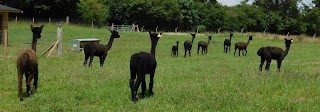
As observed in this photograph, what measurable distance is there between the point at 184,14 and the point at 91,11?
76.0 feet

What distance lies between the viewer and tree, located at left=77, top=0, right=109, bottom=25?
6206 cm

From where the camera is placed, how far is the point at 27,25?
46.8 m

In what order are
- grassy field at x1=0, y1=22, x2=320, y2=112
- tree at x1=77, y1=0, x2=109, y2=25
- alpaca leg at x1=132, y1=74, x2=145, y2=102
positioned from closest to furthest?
grassy field at x1=0, y1=22, x2=320, y2=112
alpaca leg at x1=132, y1=74, x2=145, y2=102
tree at x1=77, y1=0, x2=109, y2=25

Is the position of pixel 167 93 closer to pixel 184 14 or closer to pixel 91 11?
pixel 91 11

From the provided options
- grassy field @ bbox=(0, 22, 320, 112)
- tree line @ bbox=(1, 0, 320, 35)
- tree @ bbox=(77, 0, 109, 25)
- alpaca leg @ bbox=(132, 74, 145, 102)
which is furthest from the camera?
tree @ bbox=(77, 0, 109, 25)

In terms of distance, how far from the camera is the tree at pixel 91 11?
204ft

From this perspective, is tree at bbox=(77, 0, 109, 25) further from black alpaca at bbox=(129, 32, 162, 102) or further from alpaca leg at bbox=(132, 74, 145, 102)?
alpaca leg at bbox=(132, 74, 145, 102)

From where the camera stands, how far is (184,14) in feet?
260

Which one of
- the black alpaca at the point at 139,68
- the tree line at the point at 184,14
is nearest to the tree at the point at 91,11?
the tree line at the point at 184,14

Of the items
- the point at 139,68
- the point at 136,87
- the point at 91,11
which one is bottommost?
the point at 136,87

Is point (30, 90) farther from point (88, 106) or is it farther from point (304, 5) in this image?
point (304, 5)

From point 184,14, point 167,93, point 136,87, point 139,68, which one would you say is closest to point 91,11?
point 184,14

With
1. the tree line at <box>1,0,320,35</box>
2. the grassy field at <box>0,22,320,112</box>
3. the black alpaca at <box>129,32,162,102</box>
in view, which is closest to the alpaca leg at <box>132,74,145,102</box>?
the black alpaca at <box>129,32,162,102</box>

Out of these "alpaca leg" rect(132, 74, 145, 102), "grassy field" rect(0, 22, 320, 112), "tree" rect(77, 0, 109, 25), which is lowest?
"grassy field" rect(0, 22, 320, 112)
